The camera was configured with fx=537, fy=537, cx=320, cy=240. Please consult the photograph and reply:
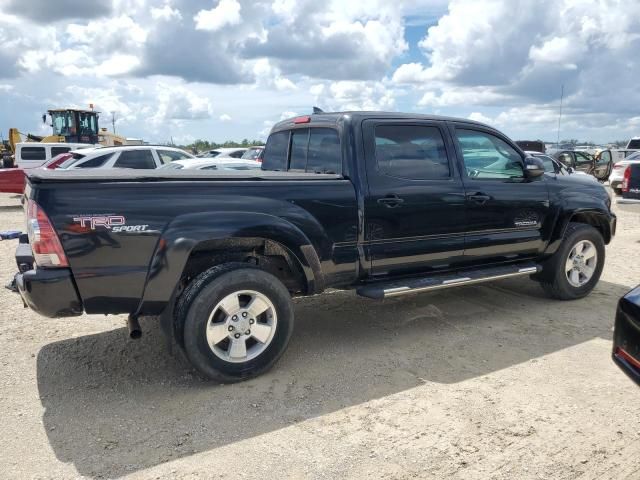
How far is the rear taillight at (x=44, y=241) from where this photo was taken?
3.15 m

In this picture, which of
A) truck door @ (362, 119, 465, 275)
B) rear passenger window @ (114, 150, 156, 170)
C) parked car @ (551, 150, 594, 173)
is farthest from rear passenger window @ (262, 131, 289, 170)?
parked car @ (551, 150, 594, 173)

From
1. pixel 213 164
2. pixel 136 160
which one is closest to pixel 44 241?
pixel 213 164

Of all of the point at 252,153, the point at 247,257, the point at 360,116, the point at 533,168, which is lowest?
the point at 247,257

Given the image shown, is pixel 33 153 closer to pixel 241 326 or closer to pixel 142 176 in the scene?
pixel 142 176

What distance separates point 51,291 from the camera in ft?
10.5

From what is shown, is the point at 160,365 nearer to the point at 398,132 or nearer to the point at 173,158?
the point at 398,132

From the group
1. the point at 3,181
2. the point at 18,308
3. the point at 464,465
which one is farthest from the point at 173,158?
the point at 464,465

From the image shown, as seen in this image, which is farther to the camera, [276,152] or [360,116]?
[276,152]

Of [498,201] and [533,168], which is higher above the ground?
[533,168]

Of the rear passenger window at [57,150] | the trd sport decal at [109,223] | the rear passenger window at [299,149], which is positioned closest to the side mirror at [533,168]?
the rear passenger window at [299,149]

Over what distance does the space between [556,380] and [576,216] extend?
2532 mm

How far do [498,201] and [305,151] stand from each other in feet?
6.00

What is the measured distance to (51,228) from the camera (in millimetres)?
3152

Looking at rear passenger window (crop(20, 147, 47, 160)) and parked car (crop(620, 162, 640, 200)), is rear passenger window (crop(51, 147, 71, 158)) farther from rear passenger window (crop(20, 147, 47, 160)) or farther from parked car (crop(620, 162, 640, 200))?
parked car (crop(620, 162, 640, 200))
